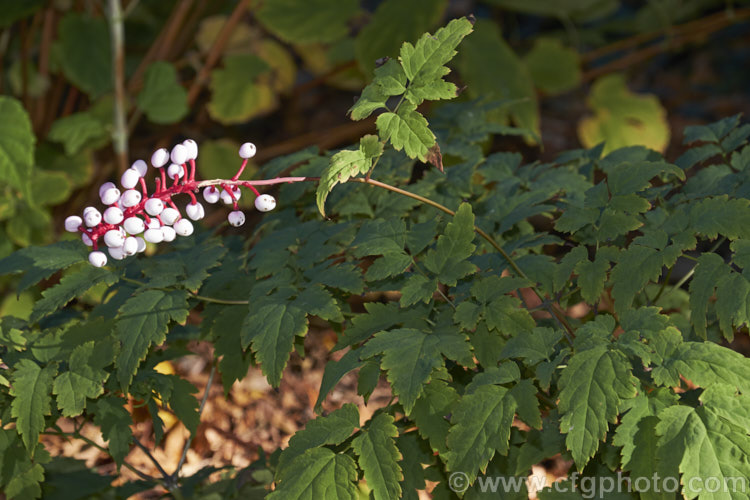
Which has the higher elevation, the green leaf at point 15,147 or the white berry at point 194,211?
the white berry at point 194,211

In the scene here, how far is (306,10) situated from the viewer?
8.77ft

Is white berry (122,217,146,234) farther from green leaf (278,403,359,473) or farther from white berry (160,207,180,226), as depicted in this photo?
green leaf (278,403,359,473)

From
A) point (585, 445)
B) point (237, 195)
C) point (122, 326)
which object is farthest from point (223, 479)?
point (585, 445)

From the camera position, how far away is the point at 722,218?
1.04 meters

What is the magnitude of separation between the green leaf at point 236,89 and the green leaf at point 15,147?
94 centimetres

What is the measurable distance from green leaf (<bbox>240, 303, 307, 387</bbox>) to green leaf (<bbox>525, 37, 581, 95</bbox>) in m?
2.43

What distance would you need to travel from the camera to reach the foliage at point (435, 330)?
0.90 m

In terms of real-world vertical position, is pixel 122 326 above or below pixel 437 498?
above

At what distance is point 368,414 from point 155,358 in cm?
101

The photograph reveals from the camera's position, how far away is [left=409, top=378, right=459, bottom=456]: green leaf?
1.00m

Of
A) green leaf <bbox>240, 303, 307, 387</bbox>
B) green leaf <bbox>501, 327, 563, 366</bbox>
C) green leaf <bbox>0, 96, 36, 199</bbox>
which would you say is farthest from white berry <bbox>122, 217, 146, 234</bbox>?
green leaf <bbox>0, 96, 36, 199</bbox>

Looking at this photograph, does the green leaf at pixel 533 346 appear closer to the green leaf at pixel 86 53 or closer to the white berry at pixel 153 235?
the white berry at pixel 153 235

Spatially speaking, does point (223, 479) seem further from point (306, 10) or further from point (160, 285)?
point (306, 10)

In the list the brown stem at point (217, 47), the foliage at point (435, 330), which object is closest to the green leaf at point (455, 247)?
the foliage at point (435, 330)
